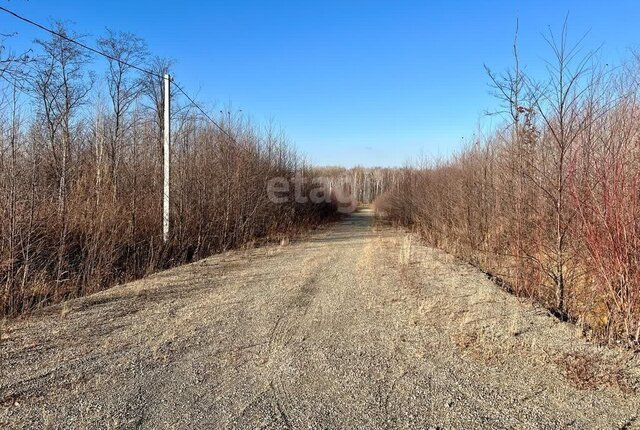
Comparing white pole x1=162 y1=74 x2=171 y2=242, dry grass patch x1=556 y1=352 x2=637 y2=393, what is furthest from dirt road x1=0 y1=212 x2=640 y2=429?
white pole x1=162 y1=74 x2=171 y2=242

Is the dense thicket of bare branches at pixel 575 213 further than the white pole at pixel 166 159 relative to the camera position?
No

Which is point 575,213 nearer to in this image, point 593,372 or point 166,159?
point 593,372

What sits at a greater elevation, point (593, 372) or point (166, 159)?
point (166, 159)

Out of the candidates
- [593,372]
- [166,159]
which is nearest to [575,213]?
[593,372]

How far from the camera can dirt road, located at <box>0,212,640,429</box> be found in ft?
9.30

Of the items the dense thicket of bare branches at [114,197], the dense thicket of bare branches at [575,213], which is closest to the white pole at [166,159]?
the dense thicket of bare branches at [114,197]

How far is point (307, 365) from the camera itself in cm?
372

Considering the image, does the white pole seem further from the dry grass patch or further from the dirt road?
the dry grass patch

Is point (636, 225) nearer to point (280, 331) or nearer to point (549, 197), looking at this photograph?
point (549, 197)

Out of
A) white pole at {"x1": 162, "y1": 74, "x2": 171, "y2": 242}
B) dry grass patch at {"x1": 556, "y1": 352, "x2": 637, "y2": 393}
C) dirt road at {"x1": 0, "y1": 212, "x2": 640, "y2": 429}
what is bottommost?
dirt road at {"x1": 0, "y1": 212, "x2": 640, "y2": 429}

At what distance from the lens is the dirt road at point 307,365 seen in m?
2.84

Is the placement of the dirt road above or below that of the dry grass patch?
below

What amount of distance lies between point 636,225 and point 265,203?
12.8 m

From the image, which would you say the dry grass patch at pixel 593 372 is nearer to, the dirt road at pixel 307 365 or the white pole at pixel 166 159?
the dirt road at pixel 307 365
